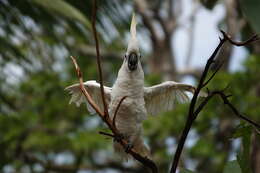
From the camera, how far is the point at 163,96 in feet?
3.74

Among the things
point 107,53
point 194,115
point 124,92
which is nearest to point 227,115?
point 107,53

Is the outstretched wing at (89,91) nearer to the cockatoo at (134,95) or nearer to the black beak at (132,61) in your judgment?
the cockatoo at (134,95)

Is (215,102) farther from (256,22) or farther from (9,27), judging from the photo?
(256,22)

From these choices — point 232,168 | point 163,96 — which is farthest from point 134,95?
point 232,168

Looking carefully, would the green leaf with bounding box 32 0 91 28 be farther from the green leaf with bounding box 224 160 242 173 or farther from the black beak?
the green leaf with bounding box 224 160 242 173

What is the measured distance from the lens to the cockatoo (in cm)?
96

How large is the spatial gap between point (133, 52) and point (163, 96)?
0.25m

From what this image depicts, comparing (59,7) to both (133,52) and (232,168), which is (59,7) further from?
(232,168)

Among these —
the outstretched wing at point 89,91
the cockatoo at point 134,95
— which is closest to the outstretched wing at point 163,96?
the cockatoo at point 134,95

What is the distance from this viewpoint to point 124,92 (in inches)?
38.2

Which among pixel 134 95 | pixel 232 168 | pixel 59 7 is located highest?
pixel 59 7

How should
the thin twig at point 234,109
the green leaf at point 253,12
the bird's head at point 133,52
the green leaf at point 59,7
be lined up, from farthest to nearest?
1. the green leaf at point 59,7
2. the bird's head at point 133,52
3. the thin twig at point 234,109
4. the green leaf at point 253,12

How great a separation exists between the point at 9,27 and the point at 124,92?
0.55m

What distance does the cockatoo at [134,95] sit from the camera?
0.96m
